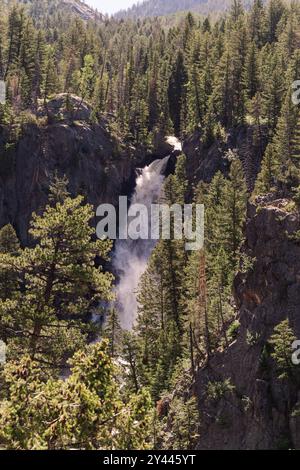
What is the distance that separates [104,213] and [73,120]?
48.2ft

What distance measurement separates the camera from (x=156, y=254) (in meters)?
48.0

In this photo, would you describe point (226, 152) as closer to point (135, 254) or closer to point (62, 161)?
point (135, 254)

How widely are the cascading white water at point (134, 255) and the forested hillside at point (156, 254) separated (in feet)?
8.65

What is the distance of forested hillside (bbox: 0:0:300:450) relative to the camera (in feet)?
44.0

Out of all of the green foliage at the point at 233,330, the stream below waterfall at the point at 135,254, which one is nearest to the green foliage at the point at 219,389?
the green foliage at the point at 233,330

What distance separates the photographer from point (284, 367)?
102ft

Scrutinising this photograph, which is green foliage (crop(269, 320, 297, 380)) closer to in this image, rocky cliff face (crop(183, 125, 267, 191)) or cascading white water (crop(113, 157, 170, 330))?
cascading white water (crop(113, 157, 170, 330))

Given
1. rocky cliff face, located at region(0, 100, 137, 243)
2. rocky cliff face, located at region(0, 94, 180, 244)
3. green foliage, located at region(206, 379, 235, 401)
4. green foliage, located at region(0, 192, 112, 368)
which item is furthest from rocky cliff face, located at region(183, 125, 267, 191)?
green foliage, located at region(0, 192, 112, 368)

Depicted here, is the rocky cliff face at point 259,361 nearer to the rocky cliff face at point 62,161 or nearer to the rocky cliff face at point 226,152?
the rocky cliff face at point 226,152

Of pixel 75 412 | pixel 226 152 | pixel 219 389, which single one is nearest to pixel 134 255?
pixel 226 152

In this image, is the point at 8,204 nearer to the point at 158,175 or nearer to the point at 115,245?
the point at 115,245

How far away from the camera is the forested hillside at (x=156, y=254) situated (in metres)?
13.4

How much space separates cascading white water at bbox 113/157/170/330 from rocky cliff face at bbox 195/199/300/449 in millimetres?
22679
